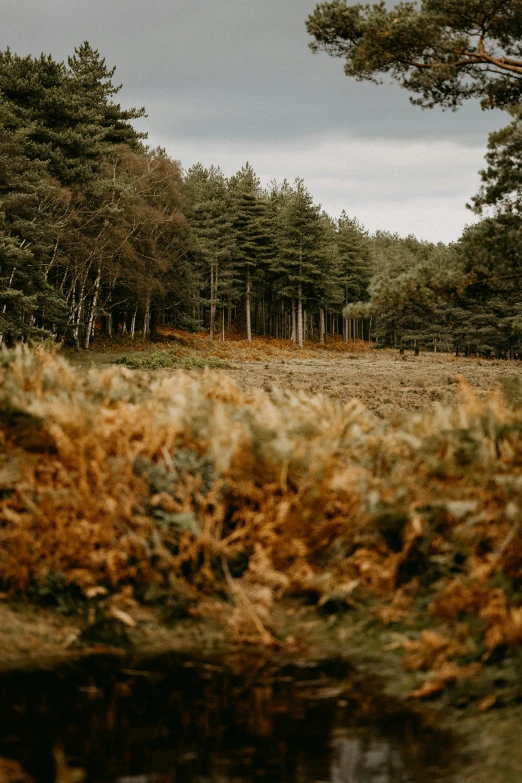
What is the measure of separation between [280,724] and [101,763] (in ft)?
2.67

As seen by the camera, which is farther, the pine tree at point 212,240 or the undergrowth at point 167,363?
the pine tree at point 212,240

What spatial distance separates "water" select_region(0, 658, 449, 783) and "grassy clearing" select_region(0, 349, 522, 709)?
1.19 ft

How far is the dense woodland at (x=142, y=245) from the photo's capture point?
9.39 metres

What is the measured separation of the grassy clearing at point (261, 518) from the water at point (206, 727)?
364 mm

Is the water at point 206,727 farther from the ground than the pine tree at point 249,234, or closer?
closer

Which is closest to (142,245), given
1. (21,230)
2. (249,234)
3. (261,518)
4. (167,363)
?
(21,230)

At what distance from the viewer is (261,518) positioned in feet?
13.4

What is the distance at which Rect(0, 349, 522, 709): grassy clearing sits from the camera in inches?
143

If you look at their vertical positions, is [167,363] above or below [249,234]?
below

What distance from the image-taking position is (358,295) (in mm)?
81812

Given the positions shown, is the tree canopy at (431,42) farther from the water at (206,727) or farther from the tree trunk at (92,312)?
the tree trunk at (92,312)

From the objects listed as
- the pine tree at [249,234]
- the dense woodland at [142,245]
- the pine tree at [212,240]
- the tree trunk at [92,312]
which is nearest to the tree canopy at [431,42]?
the dense woodland at [142,245]

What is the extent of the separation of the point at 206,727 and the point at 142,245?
4199 centimetres

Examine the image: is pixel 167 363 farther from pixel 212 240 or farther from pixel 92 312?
pixel 212 240
